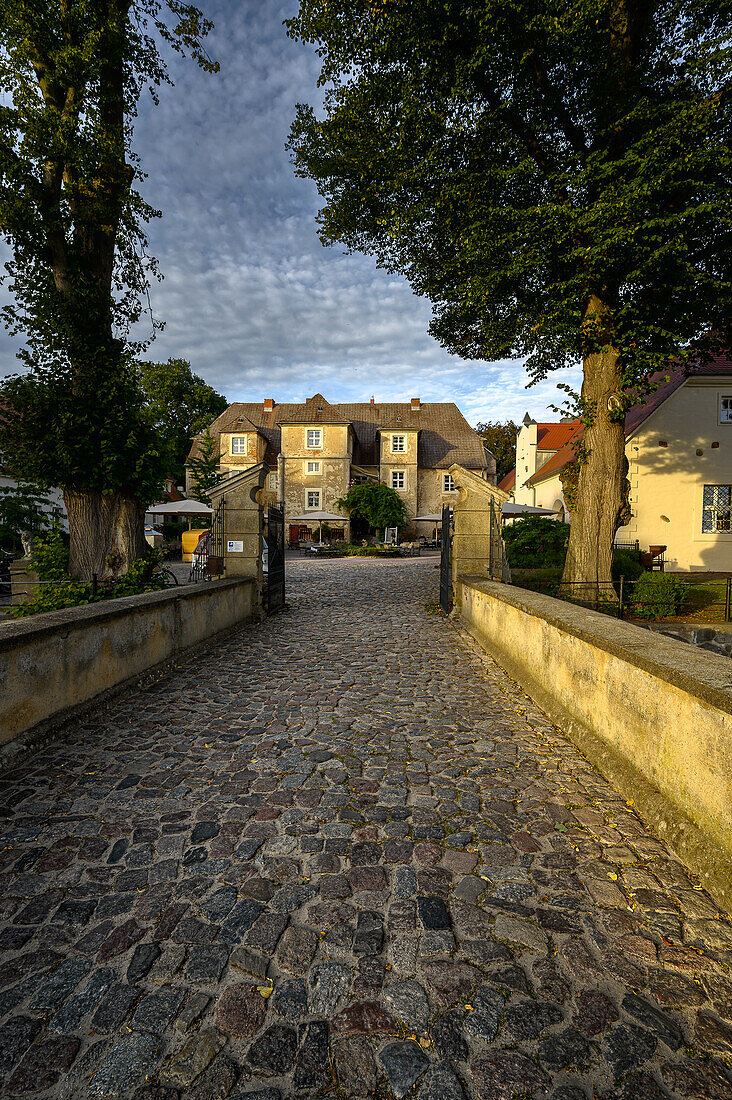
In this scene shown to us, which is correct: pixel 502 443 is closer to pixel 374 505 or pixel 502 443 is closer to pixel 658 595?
pixel 374 505

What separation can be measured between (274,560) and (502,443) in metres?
50.1

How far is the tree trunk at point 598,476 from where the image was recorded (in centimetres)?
1035

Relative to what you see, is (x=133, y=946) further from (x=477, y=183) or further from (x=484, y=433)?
(x=484, y=433)

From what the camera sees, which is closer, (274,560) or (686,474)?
(274,560)

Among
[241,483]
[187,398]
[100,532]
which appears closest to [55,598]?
[100,532]

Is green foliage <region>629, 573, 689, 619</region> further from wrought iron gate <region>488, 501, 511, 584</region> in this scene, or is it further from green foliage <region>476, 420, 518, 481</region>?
green foliage <region>476, 420, 518, 481</region>

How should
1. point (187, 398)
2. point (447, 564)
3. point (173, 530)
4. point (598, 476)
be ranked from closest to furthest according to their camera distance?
point (598, 476)
point (447, 564)
point (173, 530)
point (187, 398)

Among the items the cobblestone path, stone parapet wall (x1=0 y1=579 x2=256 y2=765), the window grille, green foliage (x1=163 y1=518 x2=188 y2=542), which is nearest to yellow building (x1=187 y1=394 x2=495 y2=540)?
green foliage (x1=163 y1=518 x2=188 y2=542)

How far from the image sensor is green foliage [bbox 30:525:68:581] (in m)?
9.71

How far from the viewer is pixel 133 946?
2107 millimetres

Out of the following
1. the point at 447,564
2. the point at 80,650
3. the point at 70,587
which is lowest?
the point at 80,650

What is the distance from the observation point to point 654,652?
3.22 m

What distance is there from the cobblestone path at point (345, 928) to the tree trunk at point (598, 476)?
24.2 ft

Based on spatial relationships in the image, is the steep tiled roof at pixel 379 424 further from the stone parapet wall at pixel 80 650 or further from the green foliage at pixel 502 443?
the stone parapet wall at pixel 80 650
